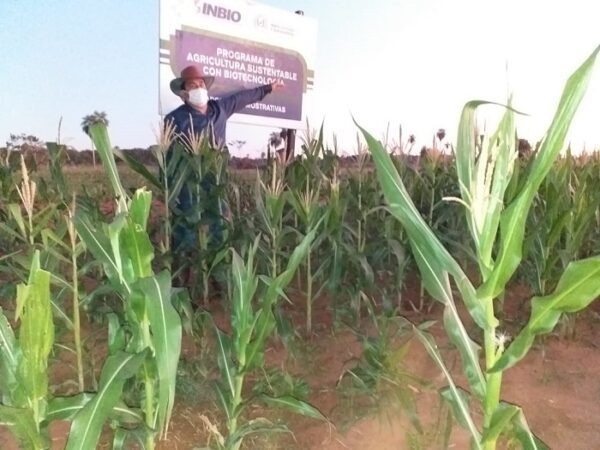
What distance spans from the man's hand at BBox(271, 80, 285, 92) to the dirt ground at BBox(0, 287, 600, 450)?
3414mm

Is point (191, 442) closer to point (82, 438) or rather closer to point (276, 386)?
point (276, 386)

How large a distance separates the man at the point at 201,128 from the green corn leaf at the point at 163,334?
6.54ft

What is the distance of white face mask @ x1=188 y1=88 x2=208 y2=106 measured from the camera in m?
4.89

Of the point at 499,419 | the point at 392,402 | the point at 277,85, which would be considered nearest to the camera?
the point at 499,419

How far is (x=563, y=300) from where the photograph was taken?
4.23 ft

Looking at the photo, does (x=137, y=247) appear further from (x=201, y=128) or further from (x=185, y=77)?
(x=185, y=77)

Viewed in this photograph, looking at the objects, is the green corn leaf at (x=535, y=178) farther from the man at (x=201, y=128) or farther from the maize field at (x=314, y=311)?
the man at (x=201, y=128)

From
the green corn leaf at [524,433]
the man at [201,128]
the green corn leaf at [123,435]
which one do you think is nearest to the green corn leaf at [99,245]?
the green corn leaf at [123,435]

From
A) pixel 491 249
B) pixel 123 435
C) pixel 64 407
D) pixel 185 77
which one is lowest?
pixel 123 435

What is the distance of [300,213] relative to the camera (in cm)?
317

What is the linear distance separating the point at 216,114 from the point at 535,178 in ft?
13.9

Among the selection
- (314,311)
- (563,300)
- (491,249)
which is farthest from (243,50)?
(563,300)

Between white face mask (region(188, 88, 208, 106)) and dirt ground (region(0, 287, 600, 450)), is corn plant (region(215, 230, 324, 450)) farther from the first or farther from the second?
white face mask (region(188, 88, 208, 106))

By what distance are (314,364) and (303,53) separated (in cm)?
424
